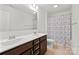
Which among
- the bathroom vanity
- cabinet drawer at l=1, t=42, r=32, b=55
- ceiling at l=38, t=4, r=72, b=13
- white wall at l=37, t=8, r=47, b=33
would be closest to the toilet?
the bathroom vanity

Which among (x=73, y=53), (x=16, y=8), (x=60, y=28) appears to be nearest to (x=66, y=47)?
(x=73, y=53)

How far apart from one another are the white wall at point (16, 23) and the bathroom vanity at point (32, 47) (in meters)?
0.16

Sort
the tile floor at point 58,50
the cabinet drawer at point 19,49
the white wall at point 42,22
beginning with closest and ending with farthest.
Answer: the cabinet drawer at point 19,49 < the tile floor at point 58,50 < the white wall at point 42,22

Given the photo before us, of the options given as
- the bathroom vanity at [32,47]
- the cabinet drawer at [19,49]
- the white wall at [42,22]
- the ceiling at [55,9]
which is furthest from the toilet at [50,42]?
the ceiling at [55,9]

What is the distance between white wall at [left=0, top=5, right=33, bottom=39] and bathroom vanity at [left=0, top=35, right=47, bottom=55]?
16 cm

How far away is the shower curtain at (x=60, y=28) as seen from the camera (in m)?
1.43

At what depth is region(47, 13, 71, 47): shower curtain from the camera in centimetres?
143

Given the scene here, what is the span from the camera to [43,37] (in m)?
1.49

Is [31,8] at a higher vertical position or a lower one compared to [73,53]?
higher

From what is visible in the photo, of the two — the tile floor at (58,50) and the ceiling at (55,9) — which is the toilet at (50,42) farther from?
the ceiling at (55,9)

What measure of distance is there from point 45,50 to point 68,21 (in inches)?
20.6

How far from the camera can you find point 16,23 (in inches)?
55.8
